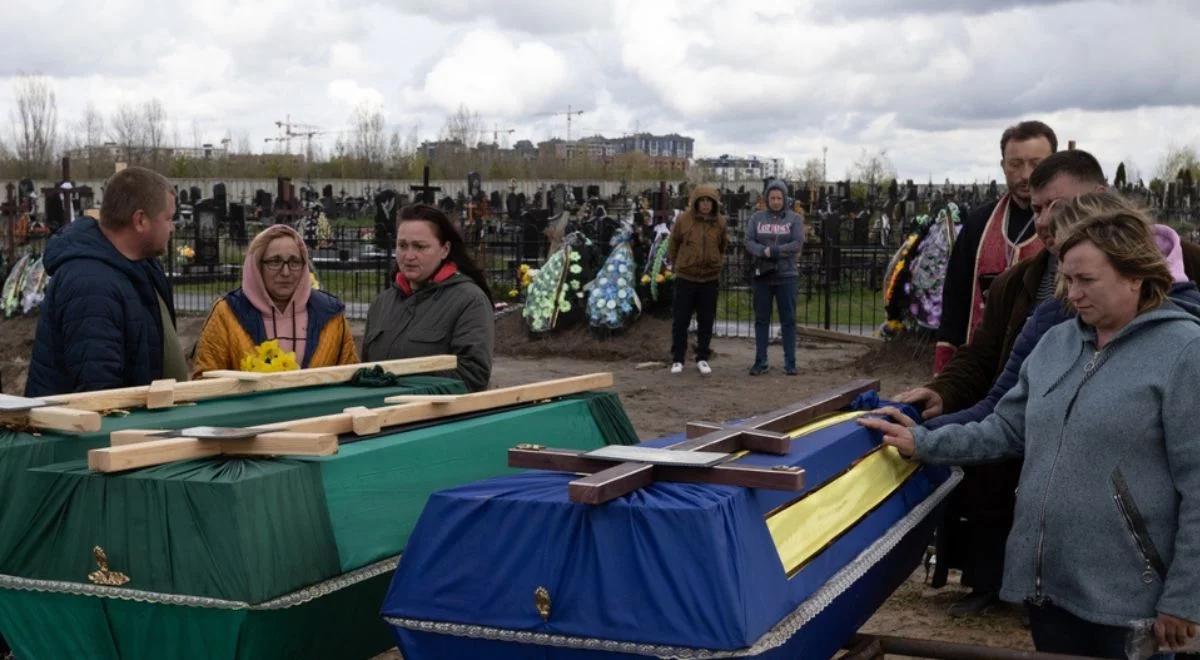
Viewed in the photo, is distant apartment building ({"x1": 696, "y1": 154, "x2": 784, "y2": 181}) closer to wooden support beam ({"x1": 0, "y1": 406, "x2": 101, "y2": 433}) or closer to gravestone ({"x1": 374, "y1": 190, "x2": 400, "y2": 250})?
gravestone ({"x1": 374, "y1": 190, "x2": 400, "y2": 250})

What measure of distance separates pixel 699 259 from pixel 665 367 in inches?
54.8

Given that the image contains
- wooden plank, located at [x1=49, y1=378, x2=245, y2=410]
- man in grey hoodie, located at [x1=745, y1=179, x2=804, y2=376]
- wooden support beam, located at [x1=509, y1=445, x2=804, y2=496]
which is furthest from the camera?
man in grey hoodie, located at [x1=745, y1=179, x2=804, y2=376]

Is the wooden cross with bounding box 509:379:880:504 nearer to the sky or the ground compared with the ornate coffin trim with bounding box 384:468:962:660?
nearer to the sky

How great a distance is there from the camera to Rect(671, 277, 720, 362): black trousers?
12.6 metres

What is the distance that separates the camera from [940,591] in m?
5.61

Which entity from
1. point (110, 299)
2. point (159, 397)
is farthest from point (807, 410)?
point (110, 299)

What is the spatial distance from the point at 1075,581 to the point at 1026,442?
351 millimetres

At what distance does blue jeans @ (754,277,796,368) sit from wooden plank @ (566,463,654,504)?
968 cm

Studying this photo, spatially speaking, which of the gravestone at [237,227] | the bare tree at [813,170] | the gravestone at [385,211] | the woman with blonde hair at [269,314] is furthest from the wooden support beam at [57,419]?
the bare tree at [813,170]

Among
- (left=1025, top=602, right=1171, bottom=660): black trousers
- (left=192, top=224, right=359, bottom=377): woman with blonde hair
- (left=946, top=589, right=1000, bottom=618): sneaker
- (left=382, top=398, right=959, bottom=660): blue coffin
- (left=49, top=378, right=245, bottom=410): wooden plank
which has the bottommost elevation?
(left=946, top=589, right=1000, bottom=618): sneaker

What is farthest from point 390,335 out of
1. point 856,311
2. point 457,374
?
point 856,311

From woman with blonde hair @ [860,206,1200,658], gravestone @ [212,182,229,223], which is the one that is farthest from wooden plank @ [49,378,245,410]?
gravestone @ [212,182,229,223]

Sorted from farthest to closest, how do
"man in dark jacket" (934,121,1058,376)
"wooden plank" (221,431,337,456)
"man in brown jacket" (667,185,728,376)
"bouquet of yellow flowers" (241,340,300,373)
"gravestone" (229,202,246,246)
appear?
"gravestone" (229,202,246,246)
"man in brown jacket" (667,185,728,376)
"man in dark jacket" (934,121,1058,376)
"bouquet of yellow flowers" (241,340,300,373)
"wooden plank" (221,431,337,456)

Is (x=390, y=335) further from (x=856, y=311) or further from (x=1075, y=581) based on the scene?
(x=856, y=311)
